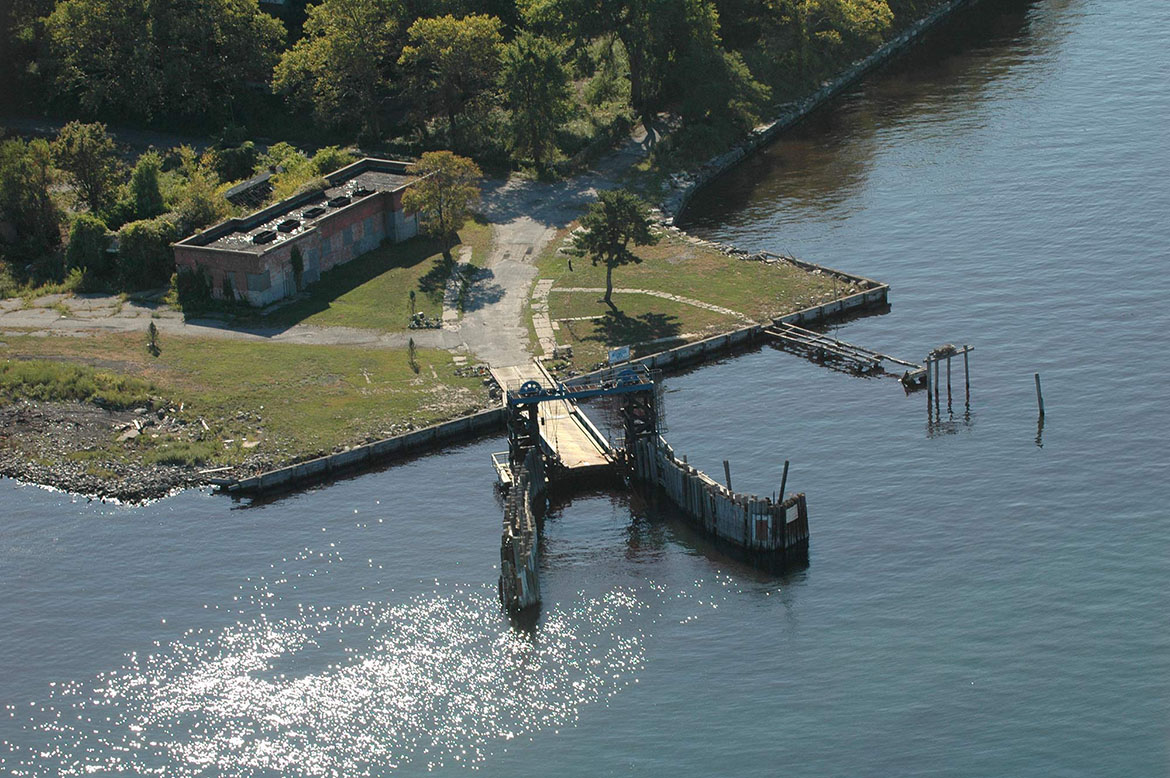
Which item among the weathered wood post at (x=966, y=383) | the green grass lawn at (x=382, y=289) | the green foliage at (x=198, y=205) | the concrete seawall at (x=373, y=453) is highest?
the green foliage at (x=198, y=205)

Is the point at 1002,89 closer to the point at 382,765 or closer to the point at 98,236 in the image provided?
the point at 98,236

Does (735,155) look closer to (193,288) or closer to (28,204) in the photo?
(193,288)

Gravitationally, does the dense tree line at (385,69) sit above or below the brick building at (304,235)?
above

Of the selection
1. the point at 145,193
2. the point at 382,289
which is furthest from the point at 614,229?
the point at 145,193

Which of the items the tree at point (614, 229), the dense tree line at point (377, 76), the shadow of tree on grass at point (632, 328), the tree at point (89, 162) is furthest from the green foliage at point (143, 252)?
the shadow of tree on grass at point (632, 328)

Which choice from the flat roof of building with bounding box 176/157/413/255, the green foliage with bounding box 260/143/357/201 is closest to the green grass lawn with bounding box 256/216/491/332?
the flat roof of building with bounding box 176/157/413/255

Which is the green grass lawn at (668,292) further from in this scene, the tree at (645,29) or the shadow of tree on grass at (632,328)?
the tree at (645,29)

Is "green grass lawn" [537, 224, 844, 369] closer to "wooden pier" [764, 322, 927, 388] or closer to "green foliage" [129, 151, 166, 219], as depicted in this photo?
"wooden pier" [764, 322, 927, 388]
